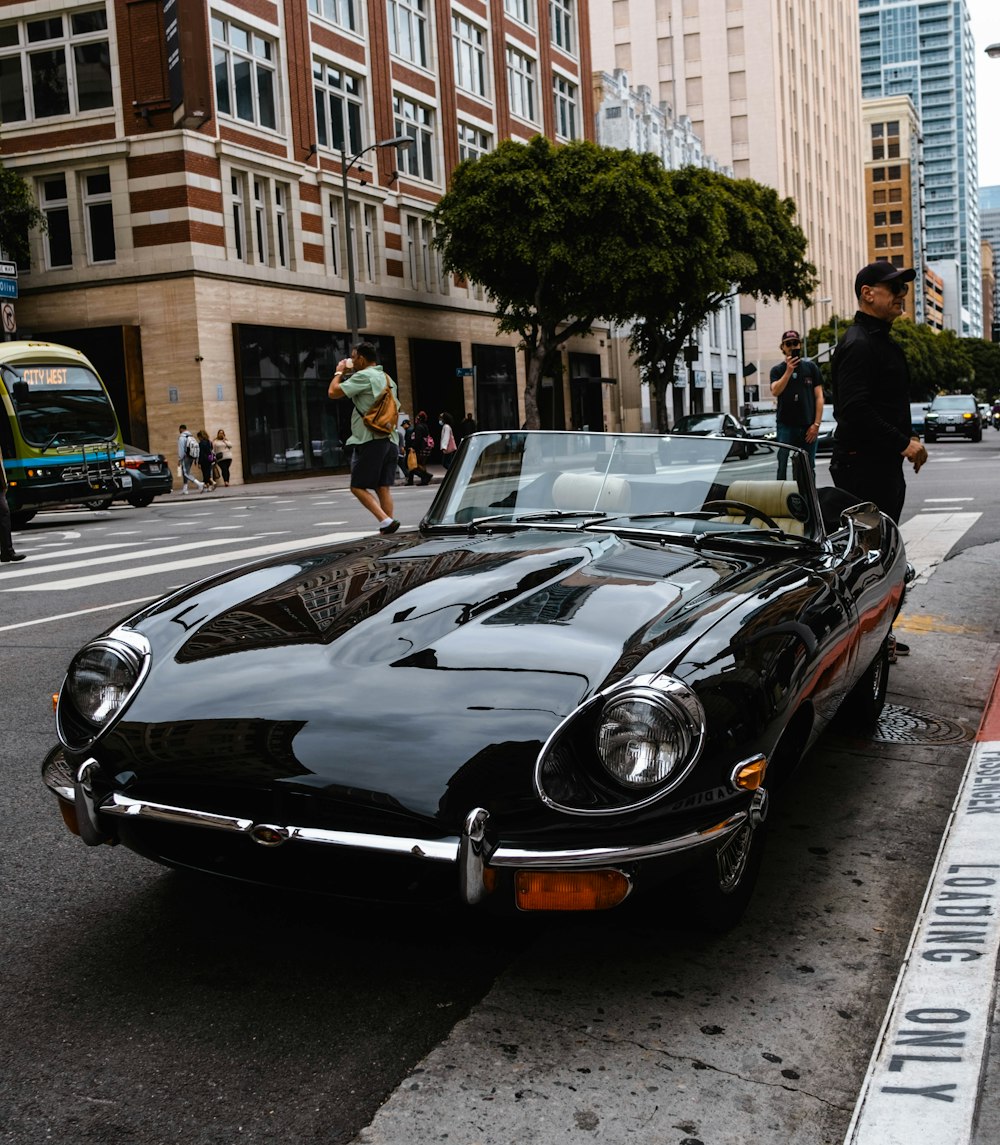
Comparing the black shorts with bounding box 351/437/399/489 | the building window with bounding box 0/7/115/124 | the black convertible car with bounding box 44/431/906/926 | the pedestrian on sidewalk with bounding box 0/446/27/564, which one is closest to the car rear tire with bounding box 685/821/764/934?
the black convertible car with bounding box 44/431/906/926

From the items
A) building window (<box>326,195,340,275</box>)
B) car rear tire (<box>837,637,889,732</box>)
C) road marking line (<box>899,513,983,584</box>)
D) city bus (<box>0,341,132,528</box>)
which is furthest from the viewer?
building window (<box>326,195,340,275</box>)

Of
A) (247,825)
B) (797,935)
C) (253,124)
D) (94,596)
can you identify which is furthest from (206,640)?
(253,124)

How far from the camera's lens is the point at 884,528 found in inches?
201

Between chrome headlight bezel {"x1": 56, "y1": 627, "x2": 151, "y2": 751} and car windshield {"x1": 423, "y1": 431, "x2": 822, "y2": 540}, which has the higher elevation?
car windshield {"x1": 423, "y1": 431, "x2": 822, "y2": 540}

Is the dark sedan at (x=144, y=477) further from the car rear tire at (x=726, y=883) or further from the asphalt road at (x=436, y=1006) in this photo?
the car rear tire at (x=726, y=883)

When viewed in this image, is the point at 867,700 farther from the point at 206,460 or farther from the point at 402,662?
the point at 206,460

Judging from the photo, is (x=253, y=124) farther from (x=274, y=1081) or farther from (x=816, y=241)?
(x=816, y=241)

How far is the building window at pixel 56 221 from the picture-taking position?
116 ft

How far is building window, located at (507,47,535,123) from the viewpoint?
51531 mm

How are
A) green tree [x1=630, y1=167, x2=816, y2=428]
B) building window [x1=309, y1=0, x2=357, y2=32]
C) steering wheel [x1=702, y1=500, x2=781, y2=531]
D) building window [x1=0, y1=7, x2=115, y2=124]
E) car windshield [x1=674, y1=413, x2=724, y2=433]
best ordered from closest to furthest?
1. steering wheel [x1=702, y1=500, x2=781, y2=531]
2. car windshield [x1=674, y1=413, x2=724, y2=433]
3. building window [x1=0, y1=7, x2=115, y2=124]
4. building window [x1=309, y1=0, x2=357, y2=32]
5. green tree [x1=630, y1=167, x2=816, y2=428]

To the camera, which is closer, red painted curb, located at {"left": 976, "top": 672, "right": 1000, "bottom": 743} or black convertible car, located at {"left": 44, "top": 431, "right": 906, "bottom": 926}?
black convertible car, located at {"left": 44, "top": 431, "right": 906, "bottom": 926}

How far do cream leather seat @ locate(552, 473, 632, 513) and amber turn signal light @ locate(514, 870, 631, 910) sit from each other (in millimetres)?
1815

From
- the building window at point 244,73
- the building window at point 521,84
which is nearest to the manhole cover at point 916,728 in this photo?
the building window at point 244,73

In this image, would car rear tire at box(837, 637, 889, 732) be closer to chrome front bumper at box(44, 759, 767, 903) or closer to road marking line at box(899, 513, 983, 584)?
chrome front bumper at box(44, 759, 767, 903)
